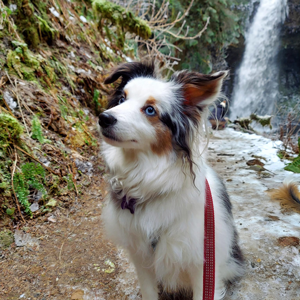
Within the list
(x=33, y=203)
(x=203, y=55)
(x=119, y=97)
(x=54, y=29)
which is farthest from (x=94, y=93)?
(x=203, y=55)

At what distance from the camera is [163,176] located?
162 cm

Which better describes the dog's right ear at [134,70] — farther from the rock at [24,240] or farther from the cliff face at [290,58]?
the cliff face at [290,58]

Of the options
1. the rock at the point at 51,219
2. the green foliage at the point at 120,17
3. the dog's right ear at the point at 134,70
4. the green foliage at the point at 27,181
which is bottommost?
the rock at the point at 51,219

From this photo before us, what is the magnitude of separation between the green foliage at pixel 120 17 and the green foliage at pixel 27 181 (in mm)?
5178

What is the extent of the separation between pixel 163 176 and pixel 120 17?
6379mm

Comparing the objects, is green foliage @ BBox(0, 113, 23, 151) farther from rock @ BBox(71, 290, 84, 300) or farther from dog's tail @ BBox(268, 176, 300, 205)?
dog's tail @ BBox(268, 176, 300, 205)

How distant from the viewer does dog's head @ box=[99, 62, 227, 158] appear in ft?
4.95

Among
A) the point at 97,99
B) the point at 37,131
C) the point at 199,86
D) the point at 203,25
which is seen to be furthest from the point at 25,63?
the point at 203,25

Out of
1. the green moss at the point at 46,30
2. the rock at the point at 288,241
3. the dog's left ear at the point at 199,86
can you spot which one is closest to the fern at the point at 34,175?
the dog's left ear at the point at 199,86

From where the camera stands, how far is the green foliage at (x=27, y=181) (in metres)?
2.67

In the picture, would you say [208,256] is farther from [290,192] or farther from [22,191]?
[22,191]

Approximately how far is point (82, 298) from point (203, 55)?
12.8 meters

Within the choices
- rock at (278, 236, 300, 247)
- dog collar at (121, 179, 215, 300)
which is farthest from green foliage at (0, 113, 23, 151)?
rock at (278, 236, 300, 247)

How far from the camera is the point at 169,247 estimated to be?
5.19ft
